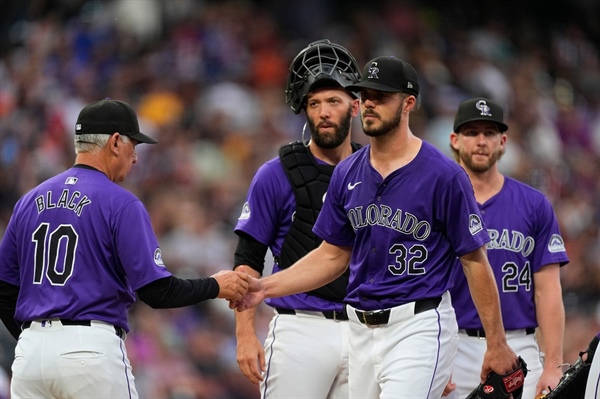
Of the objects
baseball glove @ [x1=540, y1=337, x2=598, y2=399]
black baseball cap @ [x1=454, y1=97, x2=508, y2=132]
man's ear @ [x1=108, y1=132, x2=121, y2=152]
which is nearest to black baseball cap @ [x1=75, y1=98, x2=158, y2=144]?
man's ear @ [x1=108, y1=132, x2=121, y2=152]

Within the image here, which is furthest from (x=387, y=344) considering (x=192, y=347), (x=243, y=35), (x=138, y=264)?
(x=243, y=35)

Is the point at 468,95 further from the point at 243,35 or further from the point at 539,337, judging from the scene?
the point at 539,337

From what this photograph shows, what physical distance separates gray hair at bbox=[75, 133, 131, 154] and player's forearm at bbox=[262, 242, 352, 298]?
3.71 ft

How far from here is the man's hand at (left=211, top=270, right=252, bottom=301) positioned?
20.4ft

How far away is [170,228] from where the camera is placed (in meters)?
11.7

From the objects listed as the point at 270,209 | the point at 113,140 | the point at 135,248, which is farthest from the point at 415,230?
the point at 113,140

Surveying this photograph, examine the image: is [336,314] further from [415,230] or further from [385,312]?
[415,230]

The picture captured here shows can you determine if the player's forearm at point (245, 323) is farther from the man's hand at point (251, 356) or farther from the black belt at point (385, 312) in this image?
the black belt at point (385, 312)

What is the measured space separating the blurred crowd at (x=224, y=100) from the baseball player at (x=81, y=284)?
3.42 m

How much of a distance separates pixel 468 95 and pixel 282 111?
2.84 m

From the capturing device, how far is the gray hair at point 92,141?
19.5 ft

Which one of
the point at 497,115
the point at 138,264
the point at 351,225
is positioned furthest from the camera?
the point at 497,115

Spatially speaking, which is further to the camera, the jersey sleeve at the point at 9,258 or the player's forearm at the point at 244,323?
the player's forearm at the point at 244,323

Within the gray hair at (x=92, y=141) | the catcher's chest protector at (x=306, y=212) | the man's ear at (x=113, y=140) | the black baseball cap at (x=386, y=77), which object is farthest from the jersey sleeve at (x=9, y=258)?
the black baseball cap at (x=386, y=77)
